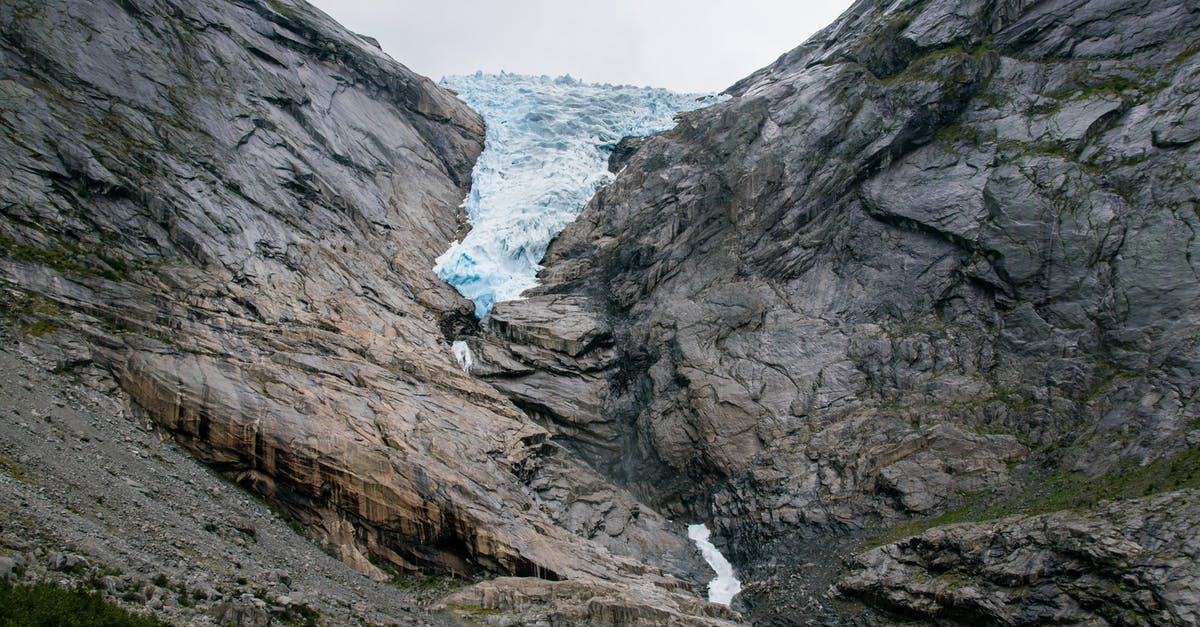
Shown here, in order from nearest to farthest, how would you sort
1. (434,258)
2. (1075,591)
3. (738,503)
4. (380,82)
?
(1075,591), (738,503), (434,258), (380,82)

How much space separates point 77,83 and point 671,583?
140 feet

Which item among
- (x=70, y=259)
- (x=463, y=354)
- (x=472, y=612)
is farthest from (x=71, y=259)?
(x=472, y=612)

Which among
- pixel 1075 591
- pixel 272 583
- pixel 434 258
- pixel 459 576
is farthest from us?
pixel 434 258

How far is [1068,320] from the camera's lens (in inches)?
1614

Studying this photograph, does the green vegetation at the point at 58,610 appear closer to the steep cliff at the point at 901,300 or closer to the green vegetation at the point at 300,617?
the green vegetation at the point at 300,617

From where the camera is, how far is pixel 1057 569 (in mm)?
30047

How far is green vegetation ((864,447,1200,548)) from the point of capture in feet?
101

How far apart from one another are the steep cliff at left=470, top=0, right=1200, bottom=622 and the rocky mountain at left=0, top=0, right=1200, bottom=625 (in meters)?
0.19

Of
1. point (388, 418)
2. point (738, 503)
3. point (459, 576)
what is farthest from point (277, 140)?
point (738, 503)

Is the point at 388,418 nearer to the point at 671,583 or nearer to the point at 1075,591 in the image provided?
the point at 671,583

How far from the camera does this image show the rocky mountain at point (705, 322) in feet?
108

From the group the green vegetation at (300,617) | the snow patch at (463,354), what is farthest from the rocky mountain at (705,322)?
the green vegetation at (300,617)

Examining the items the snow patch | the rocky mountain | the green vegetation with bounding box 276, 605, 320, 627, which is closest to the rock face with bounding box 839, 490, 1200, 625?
the rocky mountain

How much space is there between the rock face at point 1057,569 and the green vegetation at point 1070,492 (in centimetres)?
115
